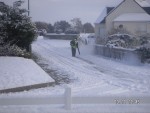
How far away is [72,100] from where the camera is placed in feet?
23.5

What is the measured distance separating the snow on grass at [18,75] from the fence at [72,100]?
288 centimetres

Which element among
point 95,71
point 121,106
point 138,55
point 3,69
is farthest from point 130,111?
point 138,55

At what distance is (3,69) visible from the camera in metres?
11.4

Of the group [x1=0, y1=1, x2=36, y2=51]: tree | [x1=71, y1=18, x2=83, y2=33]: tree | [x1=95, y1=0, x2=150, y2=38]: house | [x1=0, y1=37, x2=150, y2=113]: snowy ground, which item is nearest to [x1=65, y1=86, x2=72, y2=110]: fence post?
[x1=0, y1=37, x2=150, y2=113]: snowy ground

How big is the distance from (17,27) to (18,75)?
6.24 meters

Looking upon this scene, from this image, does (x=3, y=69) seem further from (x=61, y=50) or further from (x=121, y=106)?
(x=61, y=50)

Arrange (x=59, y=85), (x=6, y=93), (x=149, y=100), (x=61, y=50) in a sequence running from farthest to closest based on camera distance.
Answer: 1. (x=61, y=50)
2. (x=59, y=85)
3. (x=6, y=93)
4. (x=149, y=100)

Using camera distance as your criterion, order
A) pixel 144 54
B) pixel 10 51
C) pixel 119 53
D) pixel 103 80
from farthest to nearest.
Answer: pixel 119 53 → pixel 144 54 → pixel 10 51 → pixel 103 80

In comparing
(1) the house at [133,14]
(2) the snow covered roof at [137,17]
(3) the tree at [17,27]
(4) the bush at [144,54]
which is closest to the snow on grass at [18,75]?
(1) the house at [133,14]

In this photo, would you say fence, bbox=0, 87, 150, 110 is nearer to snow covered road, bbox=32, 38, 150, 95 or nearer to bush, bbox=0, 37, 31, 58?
snow covered road, bbox=32, 38, 150, 95

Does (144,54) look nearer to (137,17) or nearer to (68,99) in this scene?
(137,17)

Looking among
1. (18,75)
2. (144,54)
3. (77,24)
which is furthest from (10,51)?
(77,24)

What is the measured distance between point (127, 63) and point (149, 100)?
9345 millimetres

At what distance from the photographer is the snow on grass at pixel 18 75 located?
1016cm
